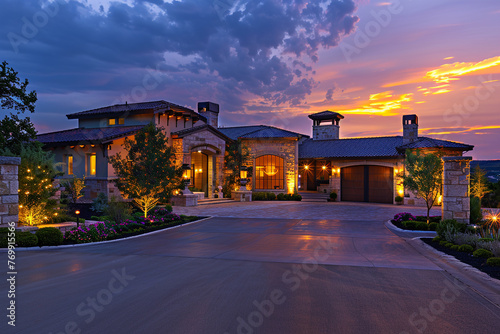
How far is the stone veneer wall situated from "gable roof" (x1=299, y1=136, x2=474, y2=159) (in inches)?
112

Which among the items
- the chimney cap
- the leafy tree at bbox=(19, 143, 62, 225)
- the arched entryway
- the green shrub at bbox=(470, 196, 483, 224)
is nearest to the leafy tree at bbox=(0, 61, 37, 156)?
the leafy tree at bbox=(19, 143, 62, 225)

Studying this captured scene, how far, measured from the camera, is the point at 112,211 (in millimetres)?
14891

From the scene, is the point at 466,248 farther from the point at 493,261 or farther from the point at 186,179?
the point at 186,179

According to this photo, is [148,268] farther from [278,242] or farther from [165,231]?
[165,231]

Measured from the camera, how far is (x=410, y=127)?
26.9 meters

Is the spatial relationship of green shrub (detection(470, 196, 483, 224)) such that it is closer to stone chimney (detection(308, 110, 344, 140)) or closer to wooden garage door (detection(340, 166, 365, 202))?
wooden garage door (detection(340, 166, 365, 202))

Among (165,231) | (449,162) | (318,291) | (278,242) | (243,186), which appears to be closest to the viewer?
(318,291)

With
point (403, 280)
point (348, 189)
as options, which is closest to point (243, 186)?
point (348, 189)

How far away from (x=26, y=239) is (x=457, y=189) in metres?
14.7

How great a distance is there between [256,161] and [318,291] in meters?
23.7

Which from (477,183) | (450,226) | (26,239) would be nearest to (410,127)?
(477,183)

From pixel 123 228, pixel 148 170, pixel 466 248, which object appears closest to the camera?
pixel 466 248

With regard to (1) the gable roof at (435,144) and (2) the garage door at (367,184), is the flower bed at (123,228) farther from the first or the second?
(1) the gable roof at (435,144)

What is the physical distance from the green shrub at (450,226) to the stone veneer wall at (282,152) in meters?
17.6
